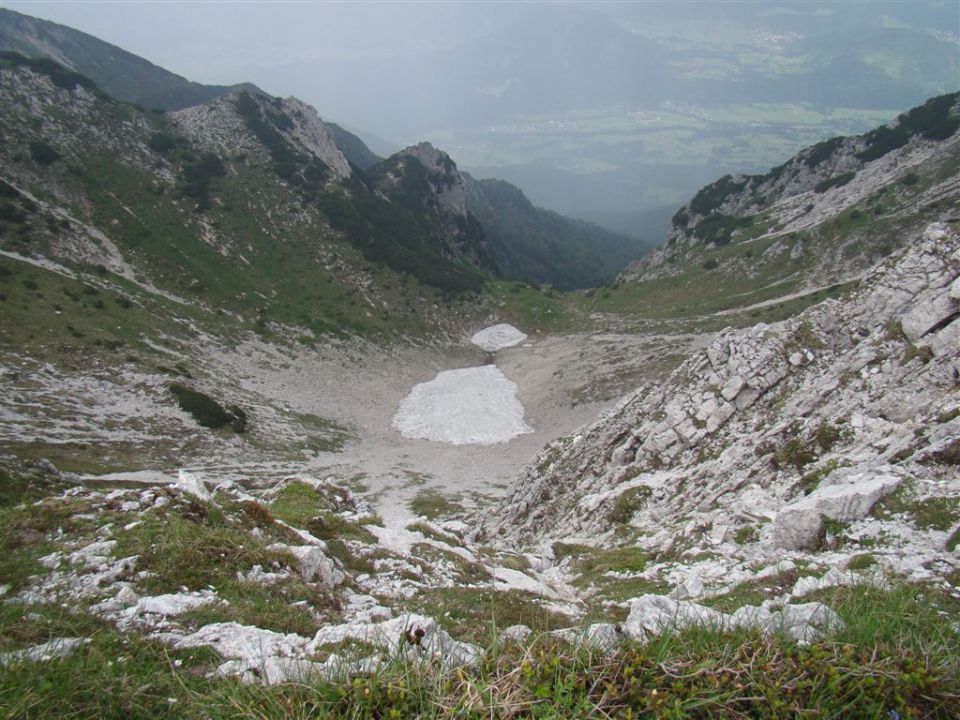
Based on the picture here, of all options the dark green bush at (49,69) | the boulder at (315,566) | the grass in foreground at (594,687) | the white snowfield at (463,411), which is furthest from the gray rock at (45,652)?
the dark green bush at (49,69)

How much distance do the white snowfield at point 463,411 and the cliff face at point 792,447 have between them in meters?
28.5

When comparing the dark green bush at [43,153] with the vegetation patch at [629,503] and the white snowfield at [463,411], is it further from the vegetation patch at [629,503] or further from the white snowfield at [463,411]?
the vegetation patch at [629,503]

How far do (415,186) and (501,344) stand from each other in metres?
101

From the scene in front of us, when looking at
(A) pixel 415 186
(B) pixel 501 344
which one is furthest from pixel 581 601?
(A) pixel 415 186

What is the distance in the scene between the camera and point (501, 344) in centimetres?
9438

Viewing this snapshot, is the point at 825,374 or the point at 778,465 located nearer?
the point at 778,465

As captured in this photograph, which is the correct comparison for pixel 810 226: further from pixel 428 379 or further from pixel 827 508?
pixel 827 508

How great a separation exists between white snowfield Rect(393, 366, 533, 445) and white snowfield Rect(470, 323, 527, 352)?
15904 millimetres

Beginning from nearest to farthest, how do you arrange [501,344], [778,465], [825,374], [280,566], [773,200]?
[280,566], [778,465], [825,374], [501,344], [773,200]

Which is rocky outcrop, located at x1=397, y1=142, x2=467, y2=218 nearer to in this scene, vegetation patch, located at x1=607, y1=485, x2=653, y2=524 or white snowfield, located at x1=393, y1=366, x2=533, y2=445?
white snowfield, located at x1=393, y1=366, x2=533, y2=445

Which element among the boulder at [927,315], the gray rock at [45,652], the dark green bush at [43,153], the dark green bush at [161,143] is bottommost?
the gray rock at [45,652]

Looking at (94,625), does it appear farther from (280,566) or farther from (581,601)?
(581,601)

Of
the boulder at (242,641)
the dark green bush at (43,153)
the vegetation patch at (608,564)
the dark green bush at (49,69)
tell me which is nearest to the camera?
the boulder at (242,641)

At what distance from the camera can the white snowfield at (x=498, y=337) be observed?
93.8 meters
